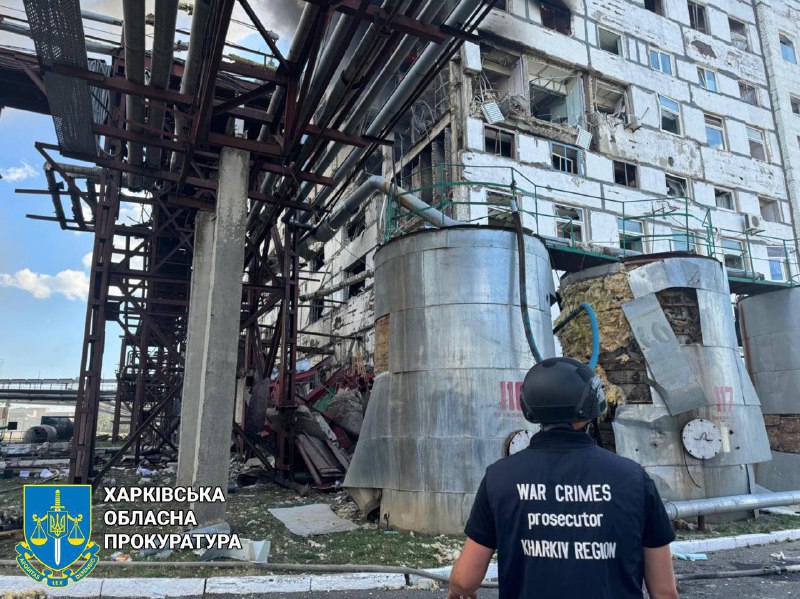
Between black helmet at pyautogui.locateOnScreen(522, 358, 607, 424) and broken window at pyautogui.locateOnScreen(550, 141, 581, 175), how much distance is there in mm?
16225

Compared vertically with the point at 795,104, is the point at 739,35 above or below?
above

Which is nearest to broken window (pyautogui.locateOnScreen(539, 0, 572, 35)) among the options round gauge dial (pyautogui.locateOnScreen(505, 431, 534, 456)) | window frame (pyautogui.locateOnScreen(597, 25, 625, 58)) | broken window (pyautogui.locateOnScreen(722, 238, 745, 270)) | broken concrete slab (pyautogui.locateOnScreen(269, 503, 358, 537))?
window frame (pyautogui.locateOnScreen(597, 25, 625, 58))

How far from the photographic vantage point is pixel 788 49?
24203mm

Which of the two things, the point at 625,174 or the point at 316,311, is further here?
the point at 316,311

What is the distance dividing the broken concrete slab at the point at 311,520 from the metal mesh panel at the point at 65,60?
7.13m

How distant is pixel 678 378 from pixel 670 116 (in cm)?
1464

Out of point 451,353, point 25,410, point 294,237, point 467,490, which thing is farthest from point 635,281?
point 25,410

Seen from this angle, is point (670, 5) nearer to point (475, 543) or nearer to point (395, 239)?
point (395, 239)

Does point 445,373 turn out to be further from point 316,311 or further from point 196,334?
point 316,311

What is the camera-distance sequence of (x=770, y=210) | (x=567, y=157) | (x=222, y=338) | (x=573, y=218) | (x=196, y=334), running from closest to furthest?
(x=222, y=338) → (x=196, y=334) → (x=573, y=218) → (x=567, y=157) → (x=770, y=210)

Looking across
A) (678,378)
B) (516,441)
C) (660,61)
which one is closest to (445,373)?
(516,441)

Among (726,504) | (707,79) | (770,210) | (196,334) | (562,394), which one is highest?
(707,79)

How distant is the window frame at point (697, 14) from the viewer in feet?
72.9

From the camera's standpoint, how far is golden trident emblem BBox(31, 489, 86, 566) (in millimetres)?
5562
